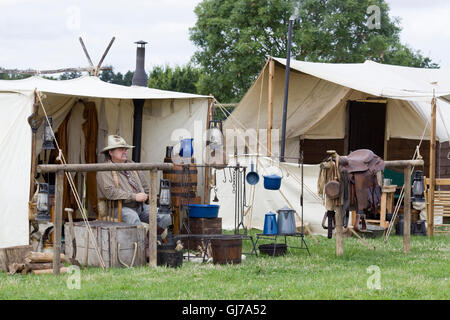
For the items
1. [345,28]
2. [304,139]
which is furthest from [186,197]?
[345,28]

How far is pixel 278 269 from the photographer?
640 cm

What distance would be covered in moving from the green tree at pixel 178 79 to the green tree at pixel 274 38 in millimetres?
3499

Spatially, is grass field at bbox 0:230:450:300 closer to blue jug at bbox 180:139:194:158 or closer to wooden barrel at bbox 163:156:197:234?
wooden barrel at bbox 163:156:197:234

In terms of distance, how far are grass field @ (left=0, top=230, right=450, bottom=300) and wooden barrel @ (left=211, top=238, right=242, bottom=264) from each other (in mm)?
118

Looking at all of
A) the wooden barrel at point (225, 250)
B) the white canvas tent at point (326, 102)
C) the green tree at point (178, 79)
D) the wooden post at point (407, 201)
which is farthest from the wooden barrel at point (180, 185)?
the green tree at point (178, 79)

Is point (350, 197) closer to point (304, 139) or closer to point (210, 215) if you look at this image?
point (210, 215)

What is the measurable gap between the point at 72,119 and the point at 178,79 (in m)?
17.7

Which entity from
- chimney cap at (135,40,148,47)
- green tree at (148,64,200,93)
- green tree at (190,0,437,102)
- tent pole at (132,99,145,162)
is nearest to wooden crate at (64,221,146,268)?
tent pole at (132,99,145,162)

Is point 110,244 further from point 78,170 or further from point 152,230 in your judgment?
point 78,170

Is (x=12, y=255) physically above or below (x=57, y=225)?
below

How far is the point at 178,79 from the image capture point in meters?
26.1

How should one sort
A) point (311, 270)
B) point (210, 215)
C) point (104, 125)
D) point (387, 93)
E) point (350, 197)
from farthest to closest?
point (387, 93) < point (104, 125) < point (210, 215) < point (350, 197) < point (311, 270)

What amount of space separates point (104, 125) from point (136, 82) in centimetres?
180

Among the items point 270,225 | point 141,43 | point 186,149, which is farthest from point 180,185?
point 141,43
